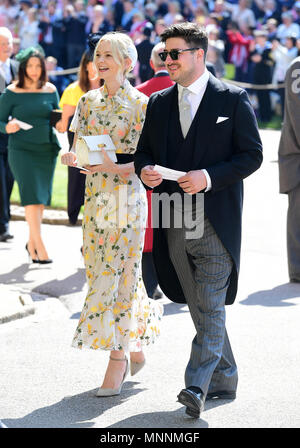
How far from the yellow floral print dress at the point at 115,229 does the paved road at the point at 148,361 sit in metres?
0.37

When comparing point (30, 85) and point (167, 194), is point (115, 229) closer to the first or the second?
point (167, 194)

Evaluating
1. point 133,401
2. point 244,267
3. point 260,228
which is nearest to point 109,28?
point 260,228

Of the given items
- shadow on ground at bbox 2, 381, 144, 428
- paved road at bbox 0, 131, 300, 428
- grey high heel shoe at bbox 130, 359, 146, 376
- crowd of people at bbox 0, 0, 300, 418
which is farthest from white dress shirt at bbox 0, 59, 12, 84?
shadow on ground at bbox 2, 381, 144, 428

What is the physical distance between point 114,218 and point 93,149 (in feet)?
1.38

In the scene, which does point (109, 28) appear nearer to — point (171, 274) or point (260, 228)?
point (260, 228)

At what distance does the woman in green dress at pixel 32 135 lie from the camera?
9.47m

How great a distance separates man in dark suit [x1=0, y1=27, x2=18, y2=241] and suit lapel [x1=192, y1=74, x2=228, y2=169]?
5.66 meters

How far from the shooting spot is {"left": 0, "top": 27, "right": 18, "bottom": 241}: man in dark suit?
10477 mm

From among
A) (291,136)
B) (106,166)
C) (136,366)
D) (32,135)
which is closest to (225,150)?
(106,166)

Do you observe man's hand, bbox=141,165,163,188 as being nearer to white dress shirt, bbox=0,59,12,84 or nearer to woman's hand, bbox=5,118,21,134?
woman's hand, bbox=5,118,21,134

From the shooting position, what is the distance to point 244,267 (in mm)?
9391

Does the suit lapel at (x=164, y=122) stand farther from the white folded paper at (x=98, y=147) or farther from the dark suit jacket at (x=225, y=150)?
the white folded paper at (x=98, y=147)

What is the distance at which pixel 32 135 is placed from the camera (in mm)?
9562

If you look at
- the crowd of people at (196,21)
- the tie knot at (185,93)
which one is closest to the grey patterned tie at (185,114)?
the tie knot at (185,93)
